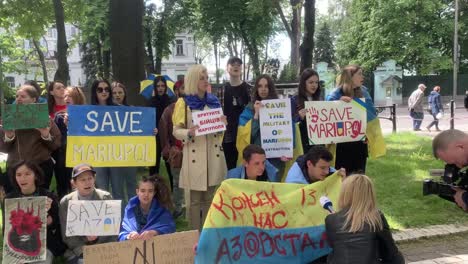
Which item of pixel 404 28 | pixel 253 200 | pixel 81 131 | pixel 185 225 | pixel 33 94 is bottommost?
pixel 185 225

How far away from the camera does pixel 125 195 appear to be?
5410 mm

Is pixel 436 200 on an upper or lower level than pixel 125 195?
lower

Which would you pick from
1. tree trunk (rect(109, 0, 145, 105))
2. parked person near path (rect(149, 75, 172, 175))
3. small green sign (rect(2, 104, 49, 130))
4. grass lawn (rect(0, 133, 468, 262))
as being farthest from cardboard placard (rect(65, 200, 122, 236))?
tree trunk (rect(109, 0, 145, 105))

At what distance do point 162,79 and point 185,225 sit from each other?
1.95 metres

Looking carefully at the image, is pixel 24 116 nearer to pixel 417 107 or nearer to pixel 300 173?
pixel 300 173

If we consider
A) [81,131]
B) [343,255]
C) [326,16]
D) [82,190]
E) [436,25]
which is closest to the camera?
[343,255]

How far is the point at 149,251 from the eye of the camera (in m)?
3.82

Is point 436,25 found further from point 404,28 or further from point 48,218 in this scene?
point 48,218

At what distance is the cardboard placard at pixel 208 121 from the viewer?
4.70 meters

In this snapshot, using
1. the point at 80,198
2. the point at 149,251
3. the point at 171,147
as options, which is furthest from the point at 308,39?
the point at 149,251

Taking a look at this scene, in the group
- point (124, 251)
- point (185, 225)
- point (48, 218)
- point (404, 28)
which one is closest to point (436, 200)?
point (185, 225)

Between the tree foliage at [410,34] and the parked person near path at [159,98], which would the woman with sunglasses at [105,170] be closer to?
the parked person near path at [159,98]

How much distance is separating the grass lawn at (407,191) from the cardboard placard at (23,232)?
1773mm

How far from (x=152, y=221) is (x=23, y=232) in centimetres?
107
